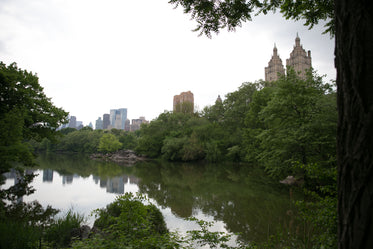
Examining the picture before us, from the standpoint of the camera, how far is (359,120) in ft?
4.24

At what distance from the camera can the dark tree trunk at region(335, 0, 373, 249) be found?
4.00 feet

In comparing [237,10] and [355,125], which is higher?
[237,10]

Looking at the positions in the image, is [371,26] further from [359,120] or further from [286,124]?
[286,124]

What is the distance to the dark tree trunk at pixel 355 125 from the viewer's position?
1.22 metres

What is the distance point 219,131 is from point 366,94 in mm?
32366

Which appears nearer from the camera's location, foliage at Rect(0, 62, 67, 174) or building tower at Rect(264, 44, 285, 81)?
foliage at Rect(0, 62, 67, 174)

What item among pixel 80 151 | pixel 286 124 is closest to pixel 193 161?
pixel 286 124

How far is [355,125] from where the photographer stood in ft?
4.29

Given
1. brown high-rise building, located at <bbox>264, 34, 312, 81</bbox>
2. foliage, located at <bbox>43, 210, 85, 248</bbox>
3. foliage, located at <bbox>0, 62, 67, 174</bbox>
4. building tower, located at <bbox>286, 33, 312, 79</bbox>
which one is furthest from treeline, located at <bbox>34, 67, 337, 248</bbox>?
building tower, located at <bbox>286, 33, 312, 79</bbox>

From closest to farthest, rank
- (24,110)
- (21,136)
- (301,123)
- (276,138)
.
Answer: (21,136)
(301,123)
(276,138)
(24,110)

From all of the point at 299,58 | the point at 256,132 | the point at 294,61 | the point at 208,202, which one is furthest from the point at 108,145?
the point at 299,58

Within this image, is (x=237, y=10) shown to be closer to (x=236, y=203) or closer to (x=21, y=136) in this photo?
(x=236, y=203)

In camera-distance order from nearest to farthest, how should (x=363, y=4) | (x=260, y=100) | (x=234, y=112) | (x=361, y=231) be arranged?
1. (x=361, y=231)
2. (x=363, y=4)
3. (x=260, y=100)
4. (x=234, y=112)

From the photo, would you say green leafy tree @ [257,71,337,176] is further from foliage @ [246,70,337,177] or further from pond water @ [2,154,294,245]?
pond water @ [2,154,294,245]
